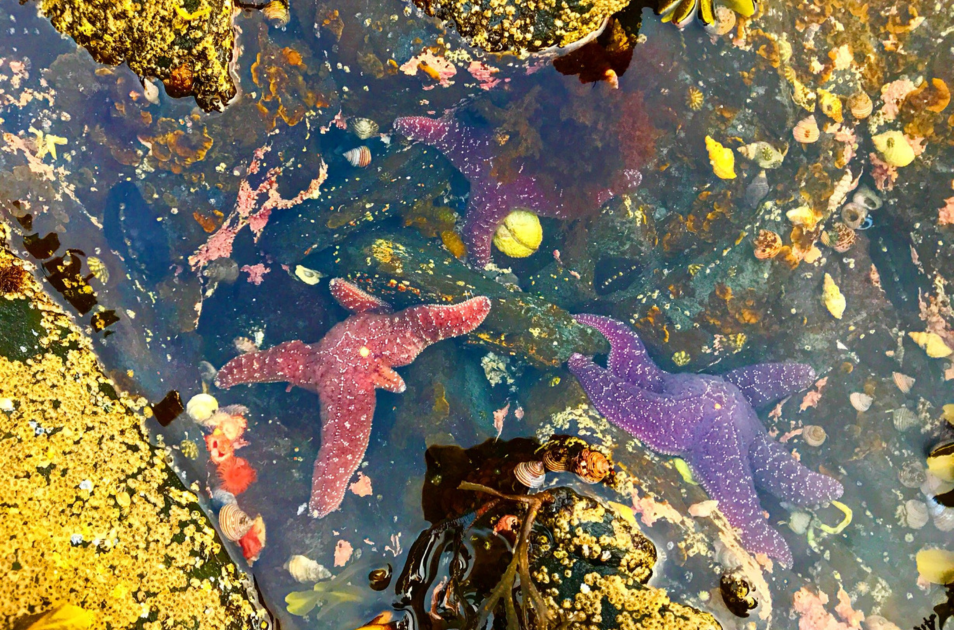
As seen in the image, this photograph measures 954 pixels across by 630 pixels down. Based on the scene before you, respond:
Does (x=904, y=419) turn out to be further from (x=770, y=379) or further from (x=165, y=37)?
(x=165, y=37)

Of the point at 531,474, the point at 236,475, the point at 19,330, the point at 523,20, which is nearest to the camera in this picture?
the point at 19,330

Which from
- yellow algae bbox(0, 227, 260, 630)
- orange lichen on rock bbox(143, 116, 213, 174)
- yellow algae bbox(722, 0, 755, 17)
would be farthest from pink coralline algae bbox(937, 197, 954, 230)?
yellow algae bbox(0, 227, 260, 630)

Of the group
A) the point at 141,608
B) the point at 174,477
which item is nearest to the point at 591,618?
the point at 141,608

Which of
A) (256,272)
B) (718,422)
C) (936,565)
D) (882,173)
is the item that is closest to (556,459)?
(718,422)

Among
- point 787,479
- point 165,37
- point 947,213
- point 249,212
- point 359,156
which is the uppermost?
point 165,37

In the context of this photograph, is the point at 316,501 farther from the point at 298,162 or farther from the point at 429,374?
the point at 298,162

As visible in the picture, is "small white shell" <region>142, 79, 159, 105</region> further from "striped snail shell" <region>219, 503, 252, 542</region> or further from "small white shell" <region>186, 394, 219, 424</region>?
"striped snail shell" <region>219, 503, 252, 542</region>

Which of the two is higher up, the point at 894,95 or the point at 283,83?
the point at 283,83
